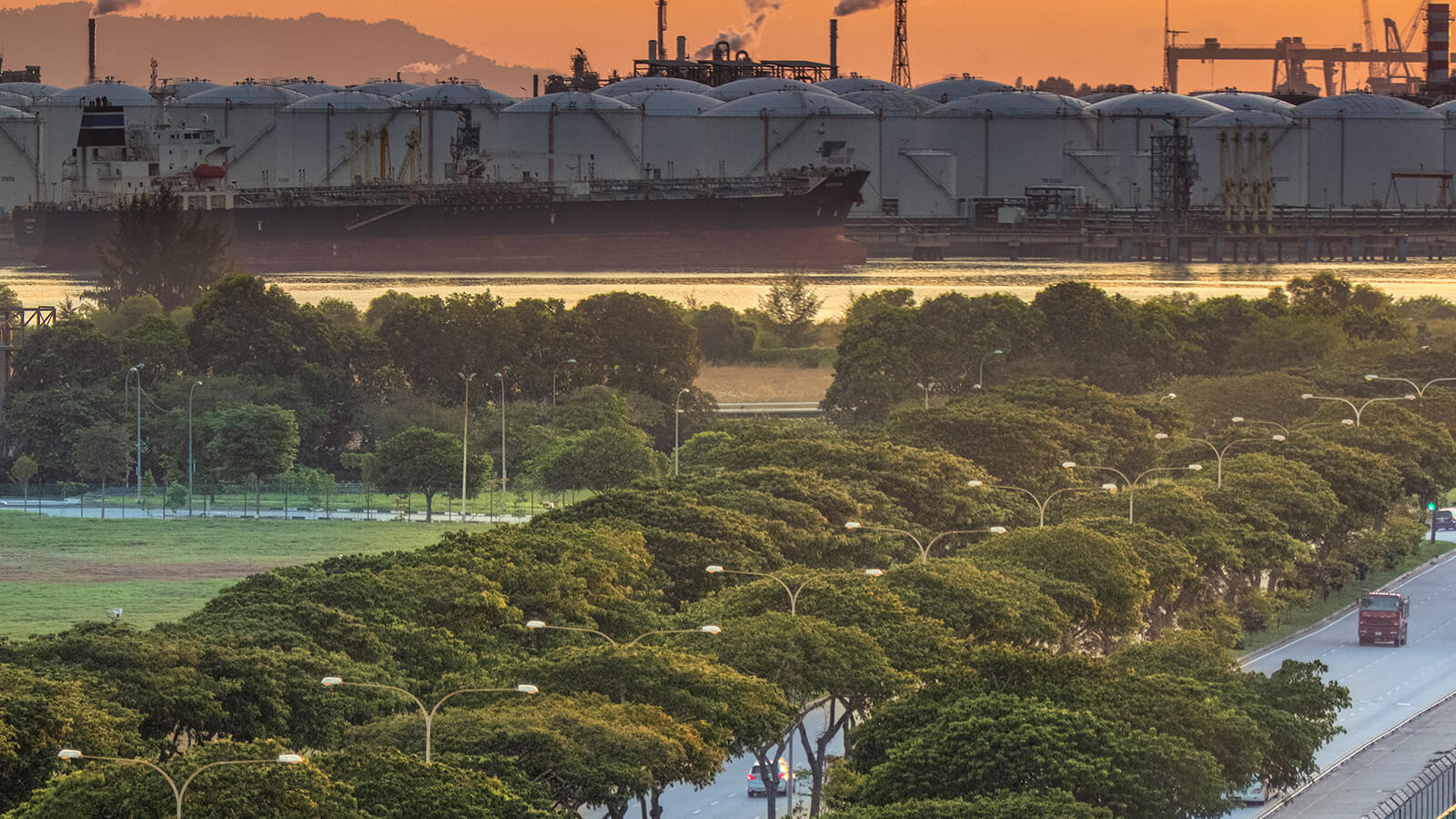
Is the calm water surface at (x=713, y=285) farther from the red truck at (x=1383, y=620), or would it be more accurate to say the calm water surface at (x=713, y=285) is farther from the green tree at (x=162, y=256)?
the red truck at (x=1383, y=620)

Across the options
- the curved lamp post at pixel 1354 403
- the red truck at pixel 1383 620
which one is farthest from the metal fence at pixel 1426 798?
the curved lamp post at pixel 1354 403

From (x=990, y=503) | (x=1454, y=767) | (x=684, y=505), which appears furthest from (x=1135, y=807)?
(x=990, y=503)

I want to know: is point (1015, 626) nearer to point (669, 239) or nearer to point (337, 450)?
point (337, 450)

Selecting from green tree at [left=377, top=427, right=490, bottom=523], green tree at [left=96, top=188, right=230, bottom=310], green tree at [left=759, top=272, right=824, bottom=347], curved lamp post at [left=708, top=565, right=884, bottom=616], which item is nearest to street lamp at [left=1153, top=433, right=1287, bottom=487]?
curved lamp post at [left=708, top=565, right=884, bottom=616]

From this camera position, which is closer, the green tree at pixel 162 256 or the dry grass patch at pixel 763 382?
the dry grass patch at pixel 763 382

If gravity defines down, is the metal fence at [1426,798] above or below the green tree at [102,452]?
below
